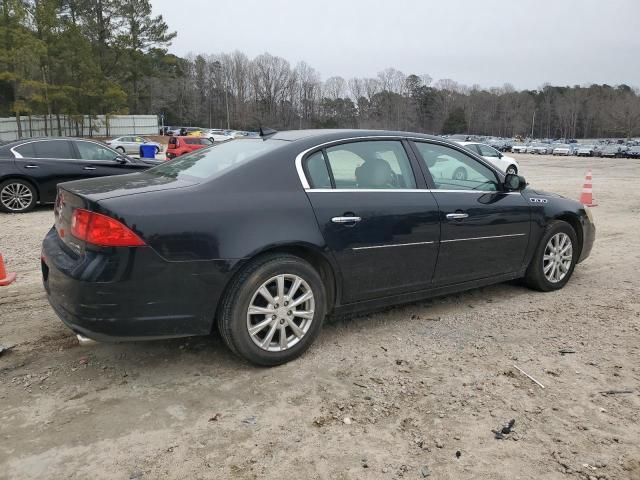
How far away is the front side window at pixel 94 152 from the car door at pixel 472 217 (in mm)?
7899

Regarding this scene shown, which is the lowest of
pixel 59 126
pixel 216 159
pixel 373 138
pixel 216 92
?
pixel 216 159

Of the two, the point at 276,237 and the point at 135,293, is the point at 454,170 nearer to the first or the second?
the point at 276,237

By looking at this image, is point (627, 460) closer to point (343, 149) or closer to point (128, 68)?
point (343, 149)

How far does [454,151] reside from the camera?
444 centimetres

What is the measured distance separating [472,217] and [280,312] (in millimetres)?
1879

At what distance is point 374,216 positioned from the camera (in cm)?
371

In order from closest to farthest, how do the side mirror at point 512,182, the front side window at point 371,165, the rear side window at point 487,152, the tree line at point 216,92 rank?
the front side window at point 371,165
the side mirror at point 512,182
the rear side window at point 487,152
the tree line at point 216,92

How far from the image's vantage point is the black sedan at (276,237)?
2.96 m

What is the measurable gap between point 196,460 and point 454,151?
10.5 ft

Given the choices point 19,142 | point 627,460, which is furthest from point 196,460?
point 19,142

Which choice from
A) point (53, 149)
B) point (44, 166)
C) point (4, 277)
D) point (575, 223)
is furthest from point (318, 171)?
point (53, 149)

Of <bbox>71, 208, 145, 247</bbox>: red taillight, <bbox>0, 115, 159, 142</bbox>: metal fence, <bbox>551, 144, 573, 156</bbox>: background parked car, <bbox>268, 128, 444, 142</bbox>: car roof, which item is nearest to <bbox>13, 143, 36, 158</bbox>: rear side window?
<bbox>268, 128, 444, 142</bbox>: car roof

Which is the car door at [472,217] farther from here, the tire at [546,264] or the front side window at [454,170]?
the tire at [546,264]

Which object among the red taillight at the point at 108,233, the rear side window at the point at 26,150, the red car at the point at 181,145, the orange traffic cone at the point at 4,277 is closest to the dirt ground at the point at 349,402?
the orange traffic cone at the point at 4,277
